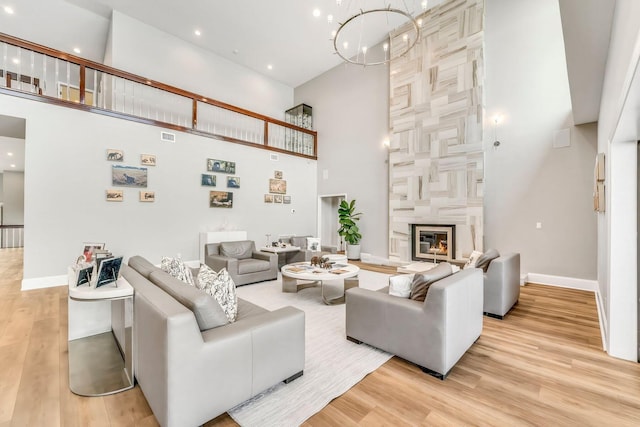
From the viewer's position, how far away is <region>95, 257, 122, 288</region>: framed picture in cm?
206

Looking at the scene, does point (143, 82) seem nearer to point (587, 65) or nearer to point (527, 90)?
point (587, 65)

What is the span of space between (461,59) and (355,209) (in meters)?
4.46

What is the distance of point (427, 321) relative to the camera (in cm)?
225

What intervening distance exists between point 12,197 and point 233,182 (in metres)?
11.4

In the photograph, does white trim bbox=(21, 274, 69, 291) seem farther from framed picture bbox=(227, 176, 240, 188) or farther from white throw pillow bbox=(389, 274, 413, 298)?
white throw pillow bbox=(389, 274, 413, 298)

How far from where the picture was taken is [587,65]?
3.08 m

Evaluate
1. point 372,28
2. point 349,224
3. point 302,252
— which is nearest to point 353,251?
point 349,224

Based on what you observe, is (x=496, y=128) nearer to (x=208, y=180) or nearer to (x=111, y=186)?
(x=208, y=180)

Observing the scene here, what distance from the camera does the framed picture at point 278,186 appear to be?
8.20m

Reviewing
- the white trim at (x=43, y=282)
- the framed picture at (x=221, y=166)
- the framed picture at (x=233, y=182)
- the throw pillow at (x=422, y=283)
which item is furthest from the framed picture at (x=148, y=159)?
the throw pillow at (x=422, y=283)

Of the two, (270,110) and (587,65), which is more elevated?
(270,110)

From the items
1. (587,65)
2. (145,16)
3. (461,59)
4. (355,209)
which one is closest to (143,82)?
(145,16)

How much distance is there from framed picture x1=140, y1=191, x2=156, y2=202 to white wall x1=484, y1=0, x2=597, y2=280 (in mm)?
7175

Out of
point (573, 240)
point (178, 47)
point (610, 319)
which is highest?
point (178, 47)
